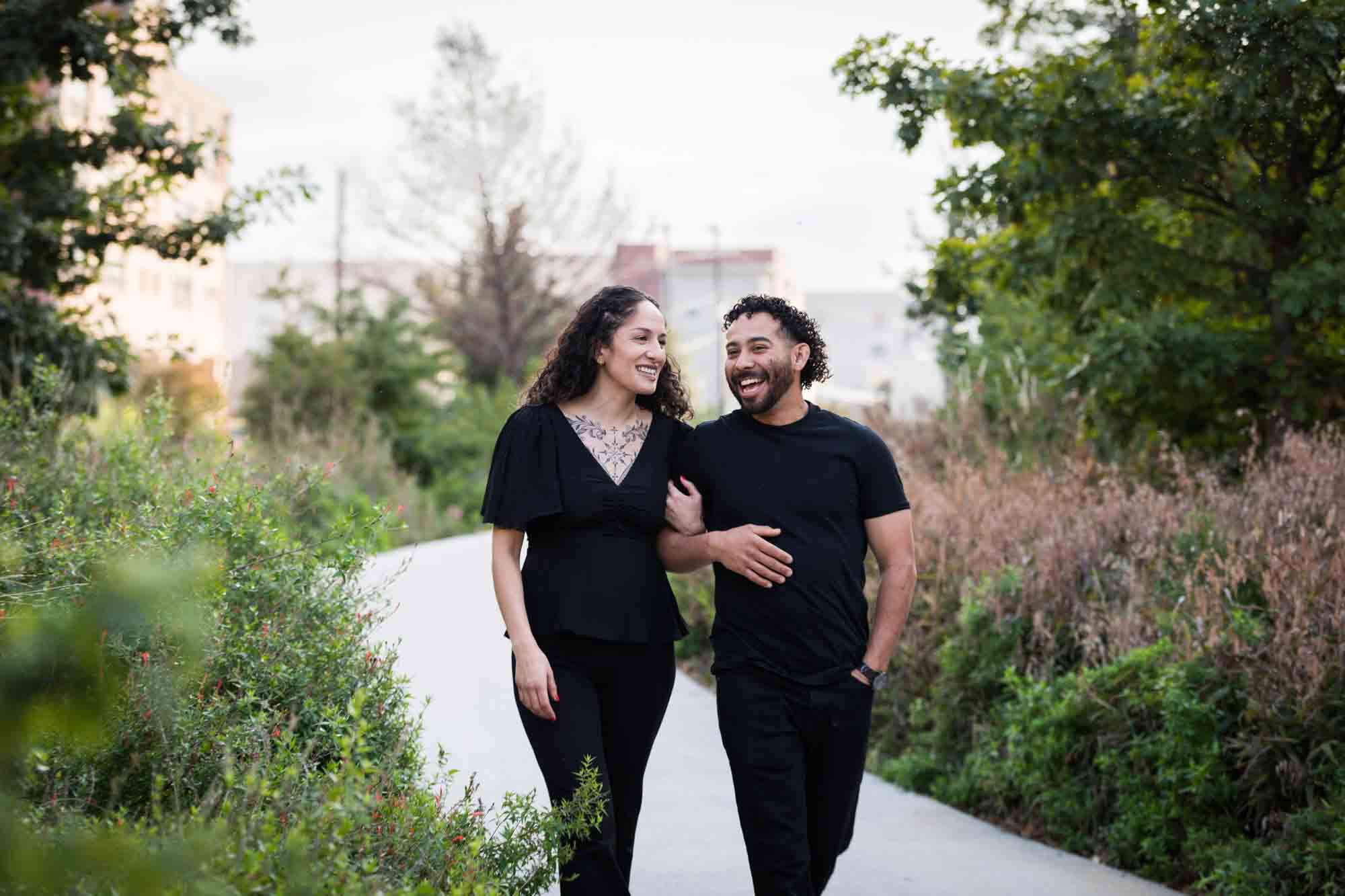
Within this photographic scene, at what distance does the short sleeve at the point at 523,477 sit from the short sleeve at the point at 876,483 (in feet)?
3.02

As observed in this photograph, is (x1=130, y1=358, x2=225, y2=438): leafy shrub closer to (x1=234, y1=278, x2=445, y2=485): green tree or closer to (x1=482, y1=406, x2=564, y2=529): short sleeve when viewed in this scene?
(x1=234, y1=278, x2=445, y2=485): green tree

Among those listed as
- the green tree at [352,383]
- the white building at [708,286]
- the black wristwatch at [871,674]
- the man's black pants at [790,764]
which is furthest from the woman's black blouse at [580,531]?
the white building at [708,286]

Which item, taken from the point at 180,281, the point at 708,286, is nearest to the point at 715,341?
the point at 708,286

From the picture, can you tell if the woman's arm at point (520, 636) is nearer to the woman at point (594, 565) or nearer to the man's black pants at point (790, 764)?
the woman at point (594, 565)

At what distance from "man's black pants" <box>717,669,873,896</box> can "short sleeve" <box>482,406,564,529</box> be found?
2.48 ft

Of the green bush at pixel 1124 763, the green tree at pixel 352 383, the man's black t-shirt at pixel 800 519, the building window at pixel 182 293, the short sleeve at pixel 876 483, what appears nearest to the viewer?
the man's black t-shirt at pixel 800 519

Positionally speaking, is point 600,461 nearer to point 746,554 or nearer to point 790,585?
point 746,554

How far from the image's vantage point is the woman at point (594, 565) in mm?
3977

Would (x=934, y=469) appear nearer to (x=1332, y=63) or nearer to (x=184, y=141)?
(x=1332, y=63)

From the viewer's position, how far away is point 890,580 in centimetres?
427

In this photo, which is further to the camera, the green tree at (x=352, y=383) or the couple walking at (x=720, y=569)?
the green tree at (x=352, y=383)

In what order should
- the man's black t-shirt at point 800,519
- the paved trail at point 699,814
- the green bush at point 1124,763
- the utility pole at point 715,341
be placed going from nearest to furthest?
the man's black t-shirt at point 800,519
the green bush at point 1124,763
the paved trail at point 699,814
the utility pole at point 715,341

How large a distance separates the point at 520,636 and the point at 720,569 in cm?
67

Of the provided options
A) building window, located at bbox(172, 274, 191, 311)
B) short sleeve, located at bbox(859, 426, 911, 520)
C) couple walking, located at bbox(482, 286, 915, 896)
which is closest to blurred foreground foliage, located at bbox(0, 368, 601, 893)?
couple walking, located at bbox(482, 286, 915, 896)
